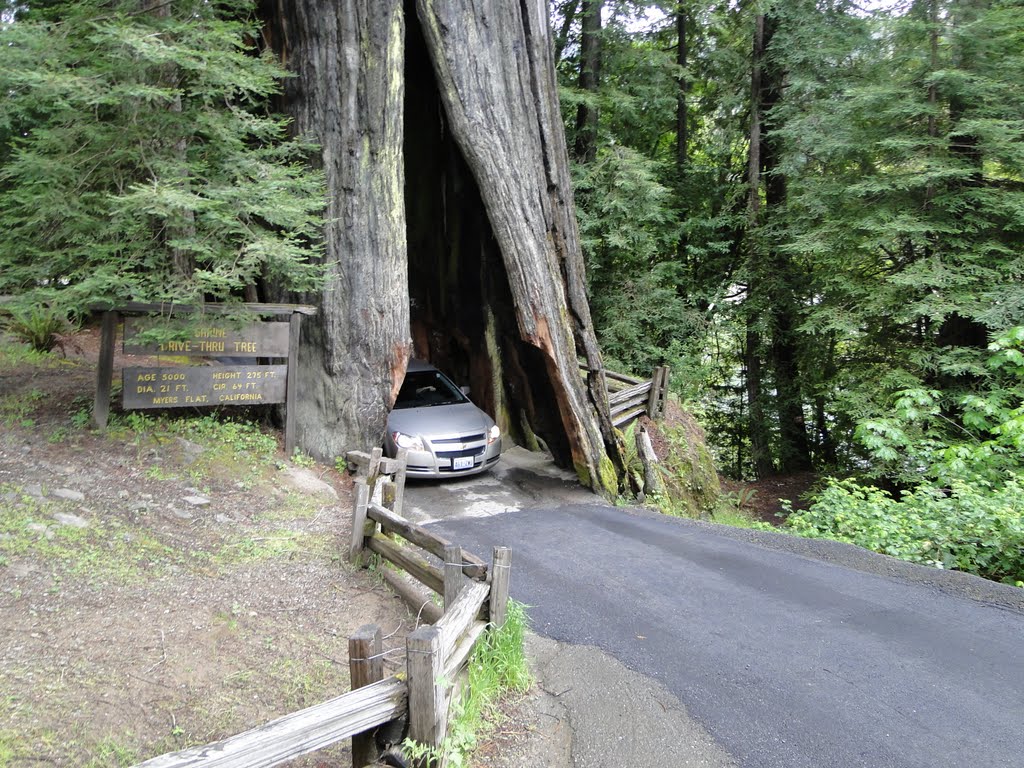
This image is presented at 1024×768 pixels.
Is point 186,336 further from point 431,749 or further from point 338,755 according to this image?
point 431,749

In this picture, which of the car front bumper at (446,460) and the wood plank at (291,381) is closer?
the wood plank at (291,381)

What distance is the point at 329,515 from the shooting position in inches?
290

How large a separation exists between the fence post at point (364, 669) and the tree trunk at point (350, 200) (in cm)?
641

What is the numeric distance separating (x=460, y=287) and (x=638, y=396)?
429 cm

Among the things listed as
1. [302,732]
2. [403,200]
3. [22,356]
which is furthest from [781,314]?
[302,732]

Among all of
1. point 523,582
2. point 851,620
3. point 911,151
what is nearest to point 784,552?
point 851,620

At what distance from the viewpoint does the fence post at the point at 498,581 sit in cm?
432

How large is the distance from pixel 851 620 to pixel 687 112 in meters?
19.0

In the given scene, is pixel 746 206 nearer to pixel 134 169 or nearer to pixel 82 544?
pixel 134 169

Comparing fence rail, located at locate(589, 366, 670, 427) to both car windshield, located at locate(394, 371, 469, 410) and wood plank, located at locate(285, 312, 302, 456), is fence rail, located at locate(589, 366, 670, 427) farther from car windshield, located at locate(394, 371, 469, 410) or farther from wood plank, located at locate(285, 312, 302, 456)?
wood plank, located at locate(285, 312, 302, 456)

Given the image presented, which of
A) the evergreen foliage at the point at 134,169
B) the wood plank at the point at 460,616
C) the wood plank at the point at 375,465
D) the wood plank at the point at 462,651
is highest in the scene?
the evergreen foliage at the point at 134,169

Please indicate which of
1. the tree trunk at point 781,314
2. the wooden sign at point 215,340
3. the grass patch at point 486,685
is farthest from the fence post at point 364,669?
the tree trunk at point 781,314

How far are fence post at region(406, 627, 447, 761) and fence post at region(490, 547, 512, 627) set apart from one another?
3.92 ft

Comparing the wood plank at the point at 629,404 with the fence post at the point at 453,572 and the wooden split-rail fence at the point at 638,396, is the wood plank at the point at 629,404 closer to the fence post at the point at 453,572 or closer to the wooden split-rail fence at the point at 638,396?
the wooden split-rail fence at the point at 638,396
